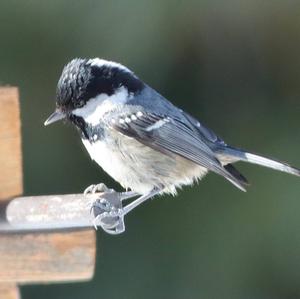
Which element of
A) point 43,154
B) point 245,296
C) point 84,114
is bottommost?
point 245,296

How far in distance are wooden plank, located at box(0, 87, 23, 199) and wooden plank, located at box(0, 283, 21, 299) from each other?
18 cm

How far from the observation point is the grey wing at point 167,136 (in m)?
2.79

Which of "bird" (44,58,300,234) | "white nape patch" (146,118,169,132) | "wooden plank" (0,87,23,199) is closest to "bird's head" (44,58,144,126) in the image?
"bird" (44,58,300,234)

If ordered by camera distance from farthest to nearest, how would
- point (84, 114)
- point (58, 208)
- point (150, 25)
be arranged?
point (150, 25) < point (84, 114) < point (58, 208)

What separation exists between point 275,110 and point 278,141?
3.8 inches

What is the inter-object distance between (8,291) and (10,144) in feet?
0.92

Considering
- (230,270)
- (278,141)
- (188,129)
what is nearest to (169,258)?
(230,270)

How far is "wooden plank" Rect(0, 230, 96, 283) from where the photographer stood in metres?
2.45

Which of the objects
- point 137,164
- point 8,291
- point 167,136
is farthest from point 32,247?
point 167,136

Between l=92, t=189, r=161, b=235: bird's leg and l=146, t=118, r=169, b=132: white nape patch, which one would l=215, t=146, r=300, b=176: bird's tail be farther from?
l=92, t=189, r=161, b=235: bird's leg

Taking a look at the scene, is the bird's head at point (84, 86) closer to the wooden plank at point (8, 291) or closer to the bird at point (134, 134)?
the bird at point (134, 134)

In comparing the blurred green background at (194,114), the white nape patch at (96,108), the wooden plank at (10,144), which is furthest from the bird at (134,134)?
the blurred green background at (194,114)

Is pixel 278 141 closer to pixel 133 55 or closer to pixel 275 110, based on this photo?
pixel 275 110

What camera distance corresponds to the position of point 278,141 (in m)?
3.76
